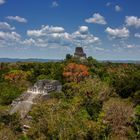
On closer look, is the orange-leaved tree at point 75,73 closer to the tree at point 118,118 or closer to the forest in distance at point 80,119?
the forest in distance at point 80,119

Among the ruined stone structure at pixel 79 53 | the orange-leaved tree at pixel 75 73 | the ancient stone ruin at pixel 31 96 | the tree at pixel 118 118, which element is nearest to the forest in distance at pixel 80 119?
the tree at pixel 118 118

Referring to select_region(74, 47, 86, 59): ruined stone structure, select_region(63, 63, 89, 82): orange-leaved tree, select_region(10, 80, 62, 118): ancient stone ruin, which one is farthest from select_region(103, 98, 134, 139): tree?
select_region(74, 47, 86, 59): ruined stone structure

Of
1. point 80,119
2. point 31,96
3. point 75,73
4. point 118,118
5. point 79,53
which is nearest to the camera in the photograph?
point 80,119

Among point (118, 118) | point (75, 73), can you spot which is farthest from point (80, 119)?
point (75, 73)

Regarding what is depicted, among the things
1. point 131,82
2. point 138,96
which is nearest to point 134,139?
point 138,96

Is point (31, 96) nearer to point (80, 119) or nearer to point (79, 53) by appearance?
point (80, 119)

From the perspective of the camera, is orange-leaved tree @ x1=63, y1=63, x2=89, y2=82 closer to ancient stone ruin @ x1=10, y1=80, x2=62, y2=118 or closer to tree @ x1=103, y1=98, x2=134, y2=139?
ancient stone ruin @ x1=10, y1=80, x2=62, y2=118
